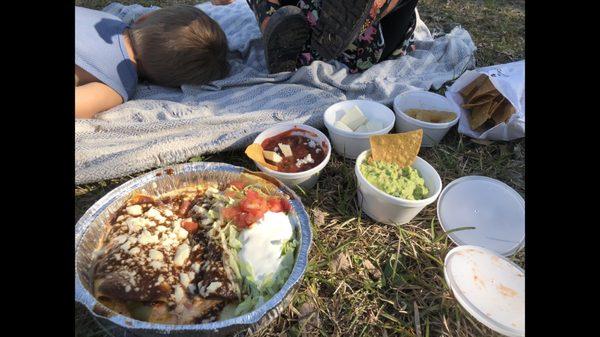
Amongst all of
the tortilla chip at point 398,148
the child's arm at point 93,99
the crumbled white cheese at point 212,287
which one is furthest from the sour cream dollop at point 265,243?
the child's arm at point 93,99

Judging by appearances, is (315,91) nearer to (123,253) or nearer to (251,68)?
(251,68)

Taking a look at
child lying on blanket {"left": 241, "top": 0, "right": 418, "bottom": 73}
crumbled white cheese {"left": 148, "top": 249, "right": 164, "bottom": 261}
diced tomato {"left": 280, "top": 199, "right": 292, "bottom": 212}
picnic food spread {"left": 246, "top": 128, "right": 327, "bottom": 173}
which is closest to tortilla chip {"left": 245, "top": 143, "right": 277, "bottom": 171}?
picnic food spread {"left": 246, "top": 128, "right": 327, "bottom": 173}

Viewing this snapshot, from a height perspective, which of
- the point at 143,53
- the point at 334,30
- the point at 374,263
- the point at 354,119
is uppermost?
the point at 334,30

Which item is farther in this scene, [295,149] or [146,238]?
[295,149]

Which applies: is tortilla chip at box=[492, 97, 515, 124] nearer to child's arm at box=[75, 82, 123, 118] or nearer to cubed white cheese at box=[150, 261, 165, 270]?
cubed white cheese at box=[150, 261, 165, 270]

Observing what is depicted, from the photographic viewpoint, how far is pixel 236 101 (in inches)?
101

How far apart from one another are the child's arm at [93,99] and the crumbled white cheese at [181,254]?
1299mm

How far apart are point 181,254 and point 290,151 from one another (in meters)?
0.81

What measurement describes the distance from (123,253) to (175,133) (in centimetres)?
99

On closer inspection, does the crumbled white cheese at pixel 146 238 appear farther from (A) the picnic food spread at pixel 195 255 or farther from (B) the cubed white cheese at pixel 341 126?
(B) the cubed white cheese at pixel 341 126

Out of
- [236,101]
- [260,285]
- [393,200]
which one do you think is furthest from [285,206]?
[236,101]

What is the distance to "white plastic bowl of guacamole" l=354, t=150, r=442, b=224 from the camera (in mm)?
1705

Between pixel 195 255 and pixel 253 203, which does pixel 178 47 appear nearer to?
pixel 253 203

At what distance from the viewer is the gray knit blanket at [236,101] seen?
204 cm
